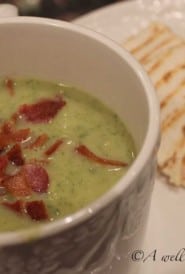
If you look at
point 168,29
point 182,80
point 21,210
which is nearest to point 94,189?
point 21,210

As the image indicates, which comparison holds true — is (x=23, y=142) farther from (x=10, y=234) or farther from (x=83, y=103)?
(x=10, y=234)

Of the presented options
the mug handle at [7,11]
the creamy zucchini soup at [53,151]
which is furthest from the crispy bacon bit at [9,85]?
the mug handle at [7,11]

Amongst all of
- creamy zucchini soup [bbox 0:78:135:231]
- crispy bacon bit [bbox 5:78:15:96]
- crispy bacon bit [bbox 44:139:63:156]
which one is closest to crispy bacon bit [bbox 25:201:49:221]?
creamy zucchini soup [bbox 0:78:135:231]

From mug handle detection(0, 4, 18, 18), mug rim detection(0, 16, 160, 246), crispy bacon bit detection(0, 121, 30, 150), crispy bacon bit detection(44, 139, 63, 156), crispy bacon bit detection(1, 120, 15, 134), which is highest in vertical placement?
mug rim detection(0, 16, 160, 246)

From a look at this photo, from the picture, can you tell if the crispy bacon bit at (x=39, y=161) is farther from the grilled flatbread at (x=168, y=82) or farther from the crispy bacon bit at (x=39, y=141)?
the grilled flatbread at (x=168, y=82)

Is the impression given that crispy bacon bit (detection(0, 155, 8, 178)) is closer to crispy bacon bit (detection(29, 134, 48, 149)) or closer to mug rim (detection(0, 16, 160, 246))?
crispy bacon bit (detection(29, 134, 48, 149))

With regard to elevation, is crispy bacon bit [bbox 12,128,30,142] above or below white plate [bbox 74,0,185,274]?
above

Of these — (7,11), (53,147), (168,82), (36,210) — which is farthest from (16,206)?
(168,82)
